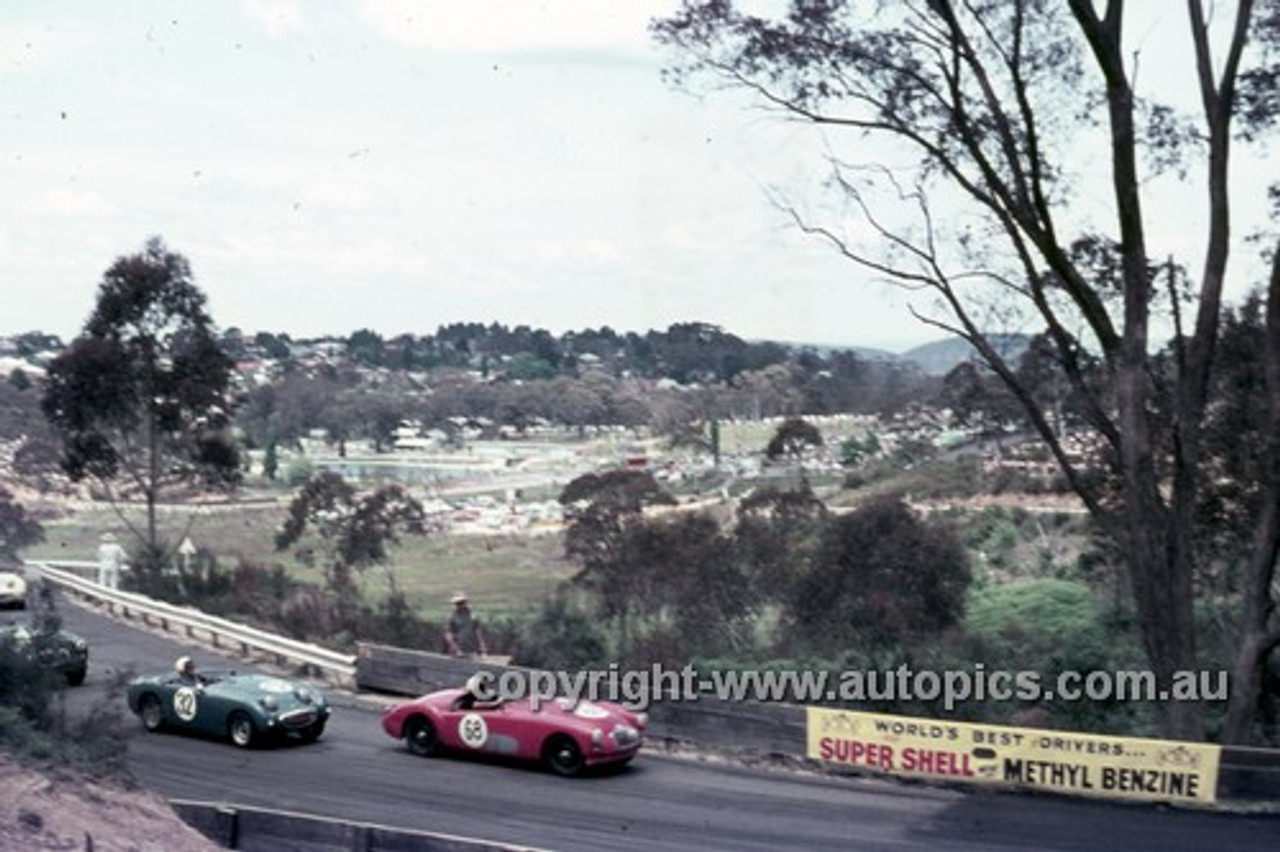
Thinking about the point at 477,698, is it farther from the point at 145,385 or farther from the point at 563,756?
the point at 145,385

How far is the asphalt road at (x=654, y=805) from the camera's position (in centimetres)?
1562

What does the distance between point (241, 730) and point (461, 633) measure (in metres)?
4.33

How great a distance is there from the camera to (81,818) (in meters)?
12.2

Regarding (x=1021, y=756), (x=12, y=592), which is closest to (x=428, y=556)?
(x=12, y=592)

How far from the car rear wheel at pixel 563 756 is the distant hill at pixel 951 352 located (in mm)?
7479

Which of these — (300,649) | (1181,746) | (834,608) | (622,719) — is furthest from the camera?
(834,608)

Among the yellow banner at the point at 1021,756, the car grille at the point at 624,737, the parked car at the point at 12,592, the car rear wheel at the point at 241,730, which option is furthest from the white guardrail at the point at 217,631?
the yellow banner at the point at 1021,756

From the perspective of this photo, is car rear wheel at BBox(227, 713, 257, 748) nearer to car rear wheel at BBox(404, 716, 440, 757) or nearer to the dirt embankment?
car rear wheel at BBox(404, 716, 440, 757)

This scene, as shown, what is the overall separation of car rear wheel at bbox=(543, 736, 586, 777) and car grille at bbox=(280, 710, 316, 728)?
3381 millimetres

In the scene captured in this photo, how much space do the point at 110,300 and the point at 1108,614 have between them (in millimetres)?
26121

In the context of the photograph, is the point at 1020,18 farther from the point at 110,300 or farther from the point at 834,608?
the point at 110,300

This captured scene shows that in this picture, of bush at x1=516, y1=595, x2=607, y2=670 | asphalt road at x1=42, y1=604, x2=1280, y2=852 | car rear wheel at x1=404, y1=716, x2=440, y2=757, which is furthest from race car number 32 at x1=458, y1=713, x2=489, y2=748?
bush at x1=516, y1=595, x2=607, y2=670

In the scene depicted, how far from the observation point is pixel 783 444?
188 feet

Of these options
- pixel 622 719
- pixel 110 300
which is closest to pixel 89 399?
pixel 110 300
